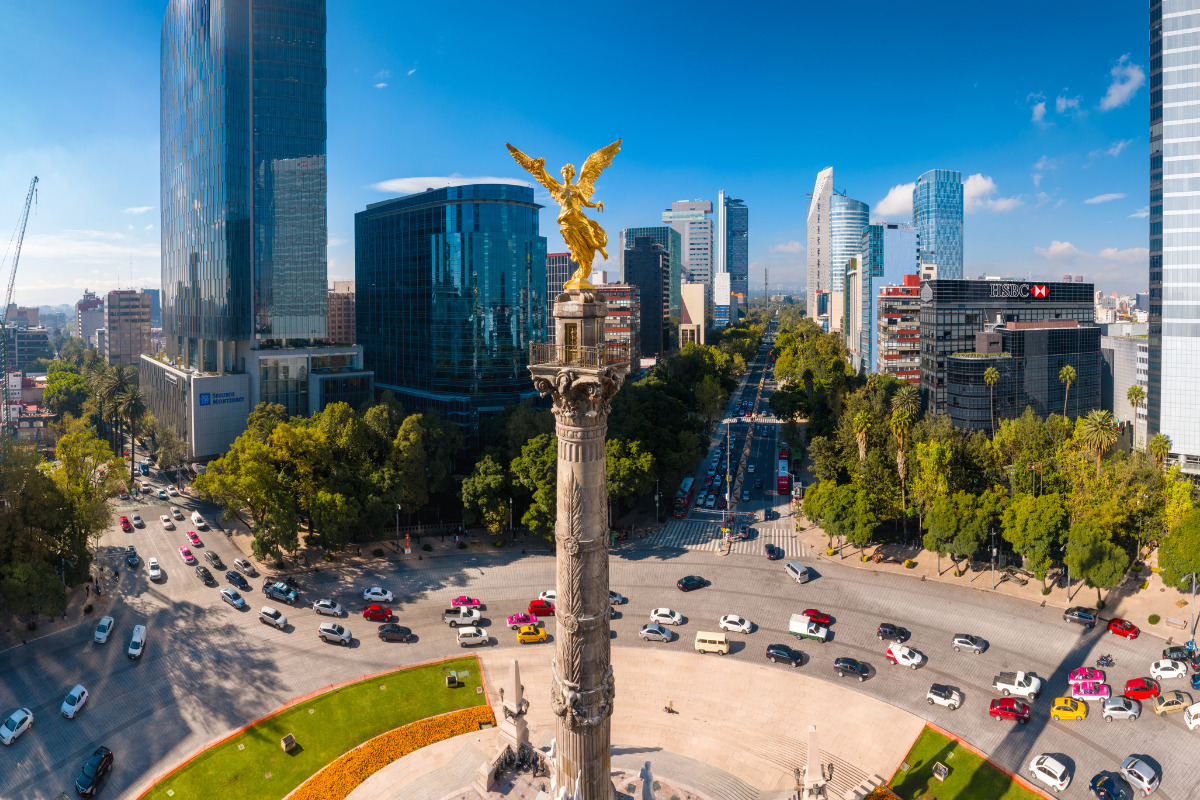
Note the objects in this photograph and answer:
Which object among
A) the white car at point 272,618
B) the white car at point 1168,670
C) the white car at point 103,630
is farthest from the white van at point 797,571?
the white car at point 103,630

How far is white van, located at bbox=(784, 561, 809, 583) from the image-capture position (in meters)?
64.5

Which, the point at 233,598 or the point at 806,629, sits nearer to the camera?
the point at 806,629

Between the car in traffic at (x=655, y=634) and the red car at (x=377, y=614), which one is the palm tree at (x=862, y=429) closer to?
the car in traffic at (x=655, y=634)

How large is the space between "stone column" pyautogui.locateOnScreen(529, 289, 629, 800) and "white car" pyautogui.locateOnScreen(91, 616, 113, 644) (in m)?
42.7

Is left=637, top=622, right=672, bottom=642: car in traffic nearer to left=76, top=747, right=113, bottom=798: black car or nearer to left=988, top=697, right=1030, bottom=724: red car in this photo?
left=988, top=697, right=1030, bottom=724: red car

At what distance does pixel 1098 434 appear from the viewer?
222ft

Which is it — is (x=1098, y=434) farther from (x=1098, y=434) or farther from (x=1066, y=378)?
(x=1066, y=378)

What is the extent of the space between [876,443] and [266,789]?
66.1 meters

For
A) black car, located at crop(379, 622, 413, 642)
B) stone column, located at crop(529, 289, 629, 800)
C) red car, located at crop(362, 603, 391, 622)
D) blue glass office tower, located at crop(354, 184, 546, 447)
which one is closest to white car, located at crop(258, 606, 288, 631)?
red car, located at crop(362, 603, 391, 622)

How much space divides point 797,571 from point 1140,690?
87.1 feet

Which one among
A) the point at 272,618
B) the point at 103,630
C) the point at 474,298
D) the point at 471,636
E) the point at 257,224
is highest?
the point at 257,224

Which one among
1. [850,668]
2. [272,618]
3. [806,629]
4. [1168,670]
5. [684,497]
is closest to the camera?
[1168,670]

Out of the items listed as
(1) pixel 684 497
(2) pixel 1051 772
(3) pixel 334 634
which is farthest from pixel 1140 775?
(1) pixel 684 497

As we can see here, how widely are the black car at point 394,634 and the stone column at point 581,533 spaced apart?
27405mm
